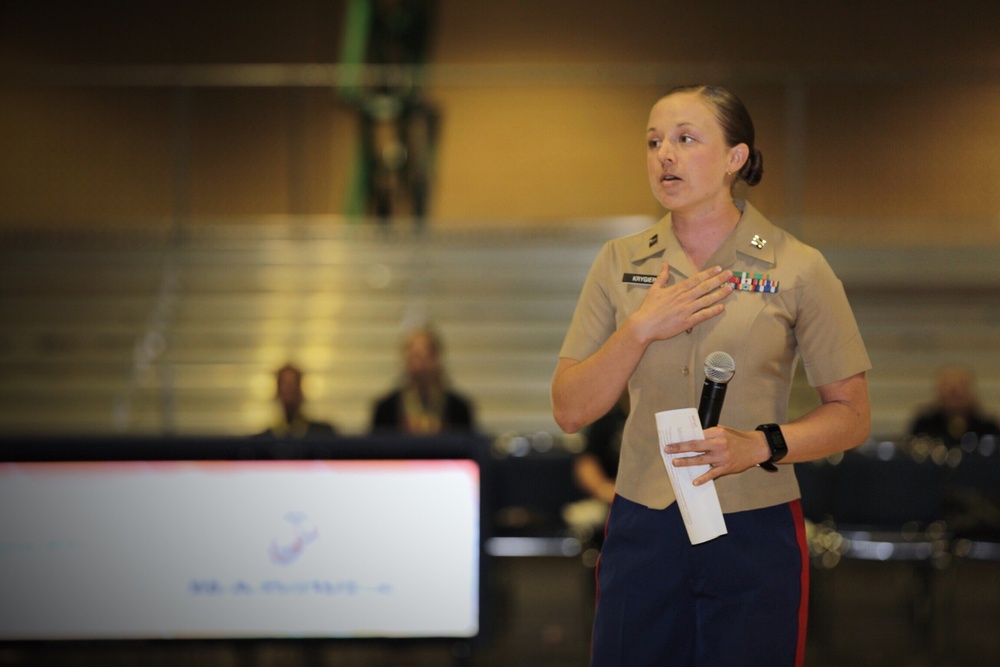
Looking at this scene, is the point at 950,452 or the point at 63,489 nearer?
the point at 63,489

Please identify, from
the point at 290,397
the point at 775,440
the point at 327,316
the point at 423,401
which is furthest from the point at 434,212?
the point at 775,440

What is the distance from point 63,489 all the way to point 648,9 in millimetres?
9856

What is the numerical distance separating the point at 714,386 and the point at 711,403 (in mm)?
31

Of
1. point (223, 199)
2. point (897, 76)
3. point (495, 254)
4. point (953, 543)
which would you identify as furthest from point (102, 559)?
point (223, 199)

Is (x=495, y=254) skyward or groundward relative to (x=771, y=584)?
skyward

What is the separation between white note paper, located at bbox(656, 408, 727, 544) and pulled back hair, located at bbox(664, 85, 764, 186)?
1.74 feet

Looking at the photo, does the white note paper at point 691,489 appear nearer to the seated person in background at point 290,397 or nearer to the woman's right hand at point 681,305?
the woman's right hand at point 681,305

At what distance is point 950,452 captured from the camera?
6215 mm

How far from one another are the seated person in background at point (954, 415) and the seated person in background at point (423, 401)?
2.83 m

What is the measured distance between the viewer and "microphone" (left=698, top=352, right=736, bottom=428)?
6.79 feet

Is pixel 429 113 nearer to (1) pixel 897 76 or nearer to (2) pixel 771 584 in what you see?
(1) pixel 897 76

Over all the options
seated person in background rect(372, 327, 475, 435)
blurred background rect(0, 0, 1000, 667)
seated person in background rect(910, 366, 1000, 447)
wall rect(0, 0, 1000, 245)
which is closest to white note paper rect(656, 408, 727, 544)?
blurred background rect(0, 0, 1000, 667)

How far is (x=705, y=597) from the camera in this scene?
216 centimetres

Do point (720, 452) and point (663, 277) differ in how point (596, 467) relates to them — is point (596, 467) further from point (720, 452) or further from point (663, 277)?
point (720, 452)
